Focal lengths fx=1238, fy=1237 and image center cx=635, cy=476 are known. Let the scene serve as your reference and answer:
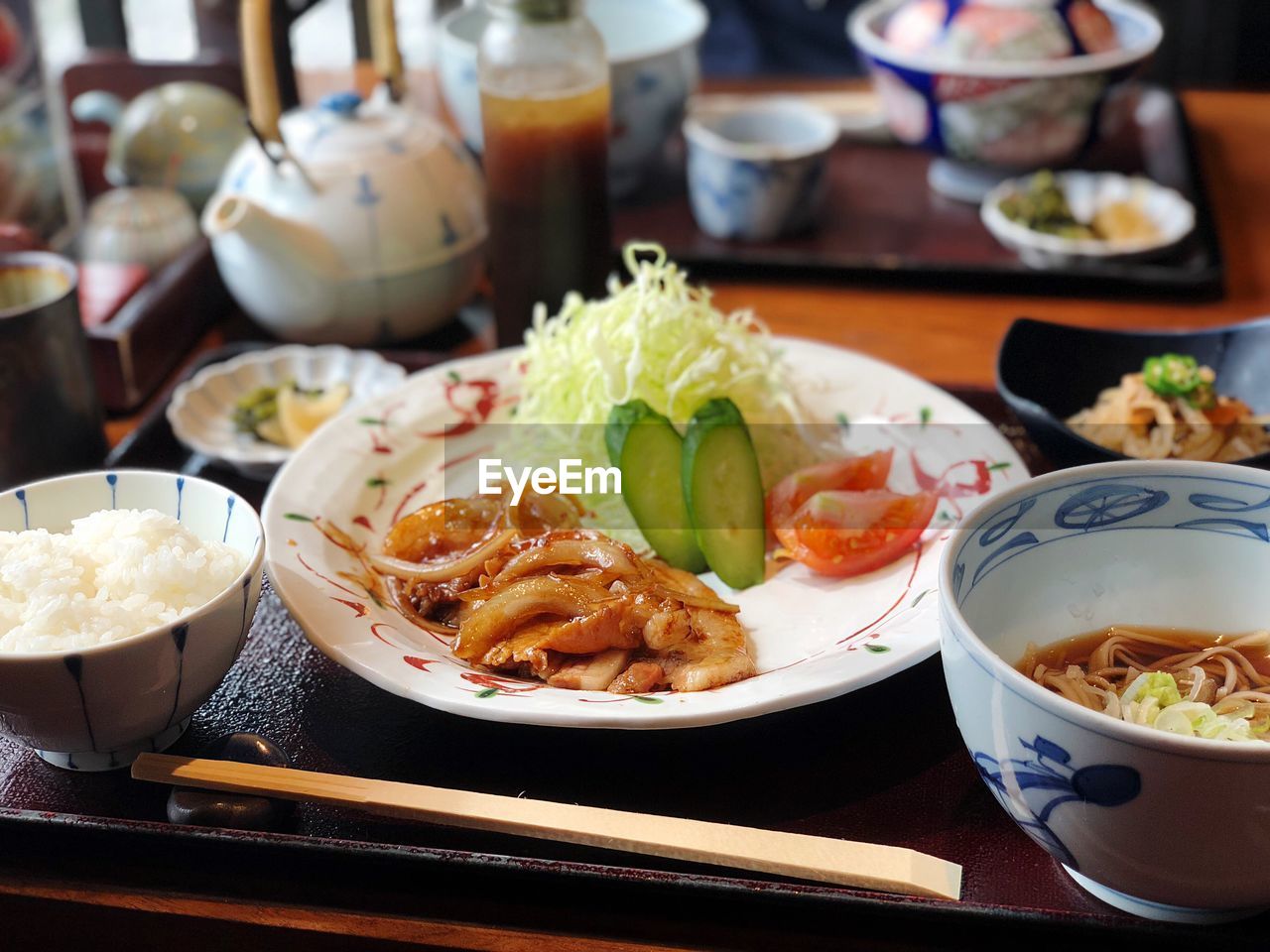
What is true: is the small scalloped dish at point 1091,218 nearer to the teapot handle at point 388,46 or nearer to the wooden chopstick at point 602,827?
the teapot handle at point 388,46

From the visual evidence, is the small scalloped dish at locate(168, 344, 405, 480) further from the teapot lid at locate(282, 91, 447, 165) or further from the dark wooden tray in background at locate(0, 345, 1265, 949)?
the dark wooden tray in background at locate(0, 345, 1265, 949)

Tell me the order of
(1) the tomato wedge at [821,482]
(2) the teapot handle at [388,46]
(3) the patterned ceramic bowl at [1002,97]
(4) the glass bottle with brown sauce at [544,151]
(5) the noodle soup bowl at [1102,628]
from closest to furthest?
1. (5) the noodle soup bowl at [1102,628]
2. (1) the tomato wedge at [821,482]
3. (4) the glass bottle with brown sauce at [544,151]
4. (2) the teapot handle at [388,46]
5. (3) the patterned ceramic bowl at [1002,97]

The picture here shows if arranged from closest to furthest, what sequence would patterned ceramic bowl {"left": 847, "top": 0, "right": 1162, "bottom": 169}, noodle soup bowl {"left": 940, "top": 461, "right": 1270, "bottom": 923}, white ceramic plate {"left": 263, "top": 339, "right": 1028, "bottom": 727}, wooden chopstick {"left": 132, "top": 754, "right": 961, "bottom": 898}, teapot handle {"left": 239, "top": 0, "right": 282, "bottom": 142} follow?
noodle soup bowl {"left": 940, "top": 461, "right": 1270, "bottom": 923} → wooden chopstick {"left": 132, "top": 754, "right": 961, "bottom": 898} → white ceramic plate {"left": 263, "top": 339, "right": 1028, "bottom": 727} → teapot handle {"left": 239, "top": 0, "right": 282, "bottom": 142} → patterned ceramic bowl {"left": 847, "top": 0, "right": 1162, "bottom": 169}

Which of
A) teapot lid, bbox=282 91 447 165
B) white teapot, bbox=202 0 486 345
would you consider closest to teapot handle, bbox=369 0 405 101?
white teapot, bbox=202 0 486 345

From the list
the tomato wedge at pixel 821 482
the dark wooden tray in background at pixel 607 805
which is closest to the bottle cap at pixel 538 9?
the tomato wedge at pixel 821 482

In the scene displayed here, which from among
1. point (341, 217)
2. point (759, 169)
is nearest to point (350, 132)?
point (341, 217)
